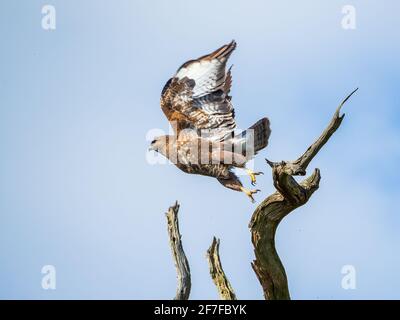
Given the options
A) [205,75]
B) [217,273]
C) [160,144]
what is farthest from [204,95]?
[217,273]

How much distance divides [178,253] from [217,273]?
2.27ft

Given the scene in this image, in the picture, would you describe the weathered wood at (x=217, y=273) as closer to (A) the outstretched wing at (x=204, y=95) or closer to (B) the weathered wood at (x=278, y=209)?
(B) the weathered wood at (x=278, y=209)

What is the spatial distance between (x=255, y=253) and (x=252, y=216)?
0.57 meters

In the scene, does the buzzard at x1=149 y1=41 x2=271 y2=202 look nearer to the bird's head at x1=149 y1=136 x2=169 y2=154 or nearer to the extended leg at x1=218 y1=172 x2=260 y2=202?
the extended leg at x1=218 y1=172 x2=260 y2=202

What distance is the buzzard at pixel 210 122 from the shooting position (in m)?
16.4

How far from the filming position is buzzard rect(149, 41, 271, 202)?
16.4 metres

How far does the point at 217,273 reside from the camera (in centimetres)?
1520

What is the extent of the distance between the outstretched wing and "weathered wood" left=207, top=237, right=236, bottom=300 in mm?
2310

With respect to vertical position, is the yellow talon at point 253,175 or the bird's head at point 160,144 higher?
the bird's head at point 160,144

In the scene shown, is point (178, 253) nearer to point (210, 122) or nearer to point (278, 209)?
point (278, 209)

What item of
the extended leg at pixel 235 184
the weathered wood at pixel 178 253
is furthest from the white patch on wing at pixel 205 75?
the weathered wood at pixel 178 253

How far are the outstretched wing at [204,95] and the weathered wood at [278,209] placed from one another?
252 centimetres

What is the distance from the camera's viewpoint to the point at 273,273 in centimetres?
1486
